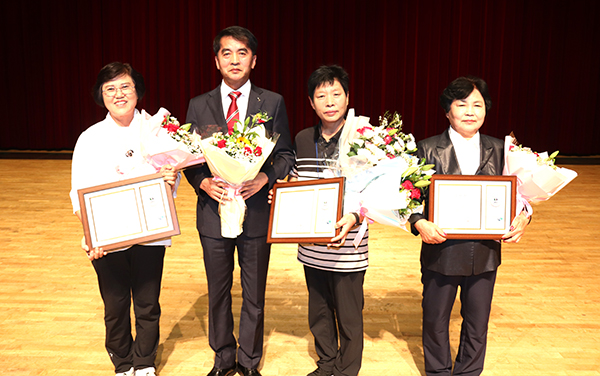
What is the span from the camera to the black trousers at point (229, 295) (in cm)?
236

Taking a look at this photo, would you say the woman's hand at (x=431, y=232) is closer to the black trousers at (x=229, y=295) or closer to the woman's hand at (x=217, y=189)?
the black trousers at (x=229, y=295)

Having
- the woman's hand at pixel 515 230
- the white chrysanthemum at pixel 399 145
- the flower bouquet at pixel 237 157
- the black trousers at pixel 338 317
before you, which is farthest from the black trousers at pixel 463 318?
the flower bouquet at pixel 237 157

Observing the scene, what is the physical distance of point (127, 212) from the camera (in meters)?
2.11

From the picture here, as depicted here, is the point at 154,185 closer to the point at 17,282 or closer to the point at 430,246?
the point at 430,246

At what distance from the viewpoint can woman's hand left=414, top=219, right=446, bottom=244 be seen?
2115mm

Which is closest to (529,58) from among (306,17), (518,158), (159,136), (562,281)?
(306,17)

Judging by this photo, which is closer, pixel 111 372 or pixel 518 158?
pixel 518 158

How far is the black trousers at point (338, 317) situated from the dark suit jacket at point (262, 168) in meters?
0.35

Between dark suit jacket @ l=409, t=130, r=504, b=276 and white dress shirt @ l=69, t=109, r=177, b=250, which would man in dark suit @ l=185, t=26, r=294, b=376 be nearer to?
white dress shirt @ l=69, t=109, r=177, b=250

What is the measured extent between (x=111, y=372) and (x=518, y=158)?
6.83ft

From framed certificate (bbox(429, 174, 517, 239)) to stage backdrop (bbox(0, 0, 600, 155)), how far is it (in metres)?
7.31

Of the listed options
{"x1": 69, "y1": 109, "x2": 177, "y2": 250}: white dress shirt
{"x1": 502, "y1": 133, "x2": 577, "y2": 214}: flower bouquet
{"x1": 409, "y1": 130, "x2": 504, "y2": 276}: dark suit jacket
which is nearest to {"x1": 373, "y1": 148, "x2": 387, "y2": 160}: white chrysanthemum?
{"x1": 409, "y1": 130, "x2": 504, "y2": 276}: dark suit jacket

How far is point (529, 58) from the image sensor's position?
9.05m

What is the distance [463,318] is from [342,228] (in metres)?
0.70
